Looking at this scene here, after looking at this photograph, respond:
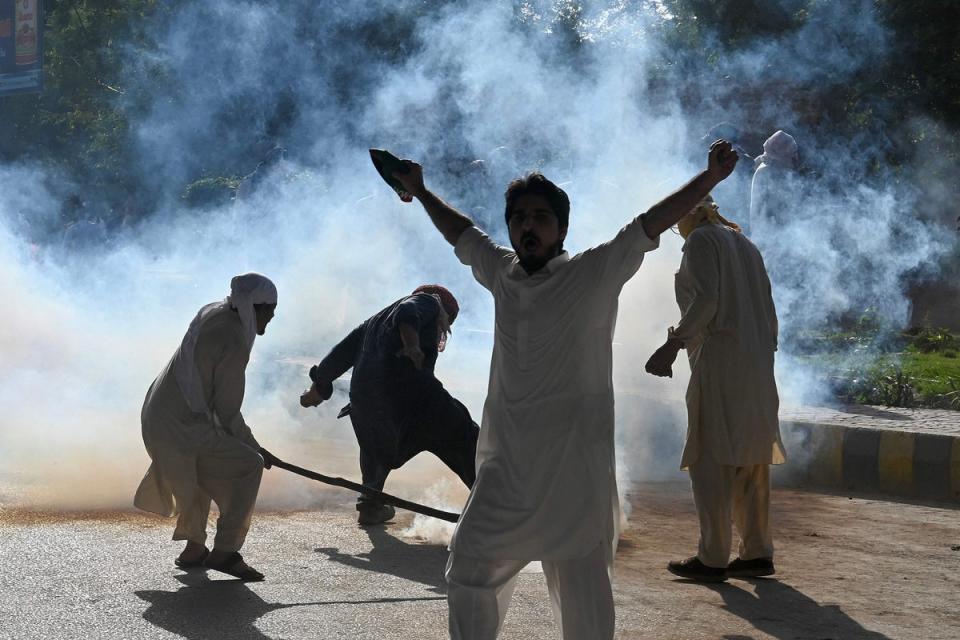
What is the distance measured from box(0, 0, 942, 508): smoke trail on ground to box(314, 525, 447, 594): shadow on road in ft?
7.12

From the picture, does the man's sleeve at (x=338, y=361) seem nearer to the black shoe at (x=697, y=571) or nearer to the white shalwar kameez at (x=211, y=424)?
the white shalwar kameez at (x=211, y=424)

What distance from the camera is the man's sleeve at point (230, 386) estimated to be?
6.13m

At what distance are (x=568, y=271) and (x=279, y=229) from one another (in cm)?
1698

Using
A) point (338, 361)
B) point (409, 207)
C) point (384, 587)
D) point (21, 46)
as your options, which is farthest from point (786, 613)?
point (21, 46)

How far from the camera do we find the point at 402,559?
6.63m

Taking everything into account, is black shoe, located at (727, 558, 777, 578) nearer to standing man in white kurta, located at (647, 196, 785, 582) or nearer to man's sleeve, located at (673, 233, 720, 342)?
standing man in white kurta, located at (647, 196, 785, 582)

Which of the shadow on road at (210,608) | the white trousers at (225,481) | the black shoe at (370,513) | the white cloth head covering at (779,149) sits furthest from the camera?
the white cloth head covering at (779,149)

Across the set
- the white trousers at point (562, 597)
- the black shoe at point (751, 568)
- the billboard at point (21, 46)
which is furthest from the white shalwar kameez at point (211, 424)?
the billboard at point (21, 46)

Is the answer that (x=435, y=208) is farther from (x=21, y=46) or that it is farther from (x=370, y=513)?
(x=21, y=46)

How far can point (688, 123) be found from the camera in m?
19.2

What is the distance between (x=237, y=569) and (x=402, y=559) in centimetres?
97

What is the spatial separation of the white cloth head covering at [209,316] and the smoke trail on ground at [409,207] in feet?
9.62

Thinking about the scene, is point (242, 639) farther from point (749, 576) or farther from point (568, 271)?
point (749, 576)

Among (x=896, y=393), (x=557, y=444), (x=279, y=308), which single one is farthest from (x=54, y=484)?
(x=279, y=308)
